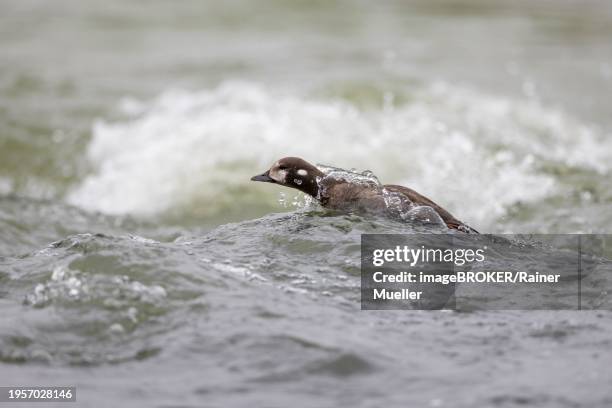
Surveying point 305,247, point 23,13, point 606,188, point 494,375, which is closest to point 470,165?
point 606,188

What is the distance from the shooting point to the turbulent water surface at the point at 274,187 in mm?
3936

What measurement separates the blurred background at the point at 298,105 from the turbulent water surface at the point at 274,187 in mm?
43

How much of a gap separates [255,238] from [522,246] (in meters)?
1.54

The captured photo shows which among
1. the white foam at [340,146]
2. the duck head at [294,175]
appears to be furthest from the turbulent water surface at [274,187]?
the duck head at [294,175]

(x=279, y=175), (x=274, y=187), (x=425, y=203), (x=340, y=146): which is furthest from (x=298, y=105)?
(x=425, y=203)

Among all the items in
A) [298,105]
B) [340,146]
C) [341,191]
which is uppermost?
[298,105]

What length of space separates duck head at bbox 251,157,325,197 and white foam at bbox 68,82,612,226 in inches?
138

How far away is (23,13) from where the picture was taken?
17.9m

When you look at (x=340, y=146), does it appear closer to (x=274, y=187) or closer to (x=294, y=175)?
(x=274, y=187)

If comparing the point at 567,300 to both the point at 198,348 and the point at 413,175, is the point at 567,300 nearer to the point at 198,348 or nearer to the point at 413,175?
the point at 198,348

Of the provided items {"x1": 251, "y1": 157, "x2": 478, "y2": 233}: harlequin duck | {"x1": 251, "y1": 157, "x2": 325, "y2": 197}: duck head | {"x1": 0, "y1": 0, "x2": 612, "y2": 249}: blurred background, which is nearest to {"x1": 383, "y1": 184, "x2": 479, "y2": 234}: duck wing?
{"x1": 251, "y1": 157, "x2": 478, "y2": 233}: harlequin duck

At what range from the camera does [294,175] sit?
542 cm

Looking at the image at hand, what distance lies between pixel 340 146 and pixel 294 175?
5433mm

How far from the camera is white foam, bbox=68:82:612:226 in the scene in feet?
32.1
